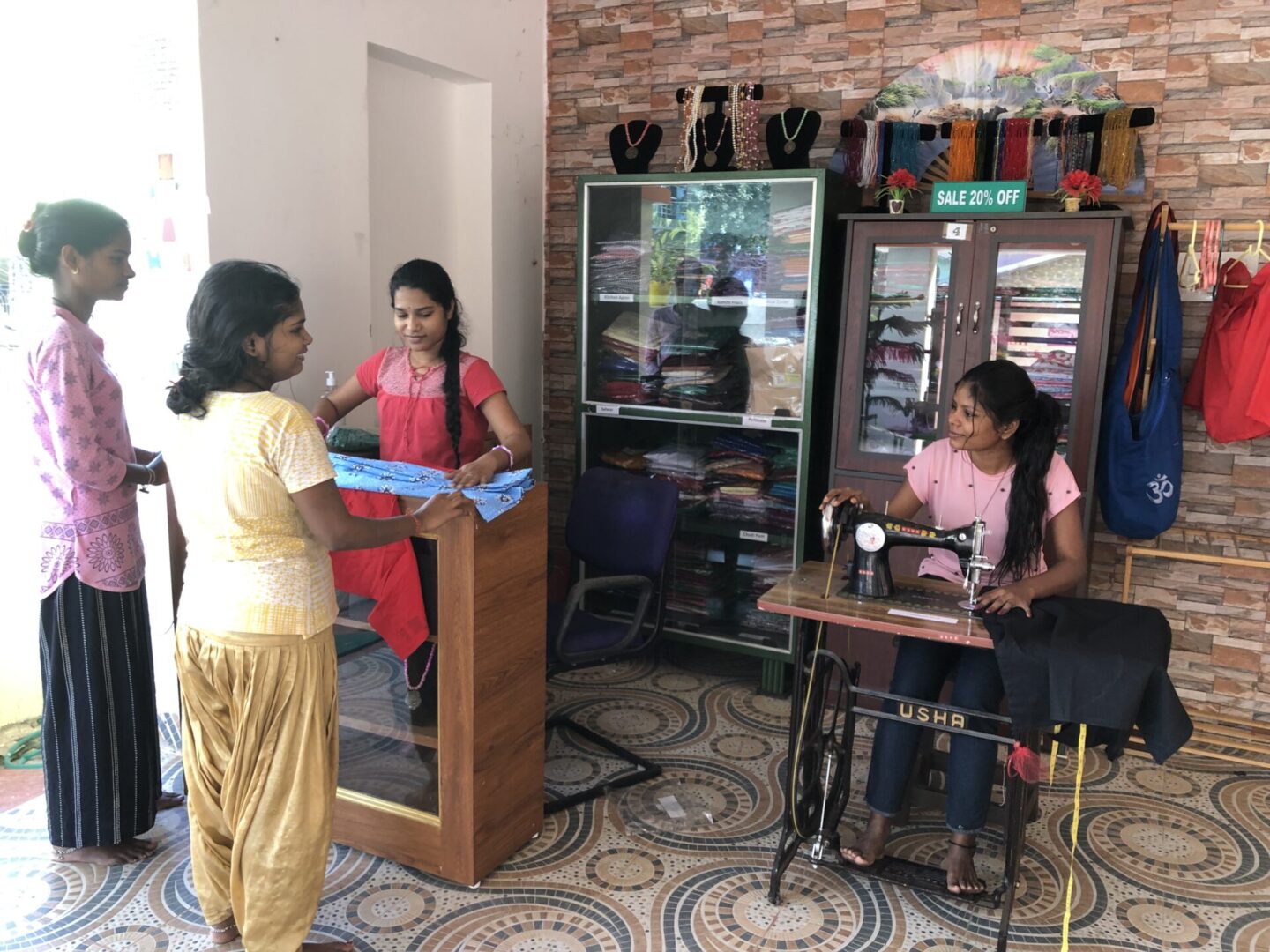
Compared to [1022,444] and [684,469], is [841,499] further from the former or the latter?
[684,469]

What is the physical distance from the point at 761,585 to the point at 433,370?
1876 mm

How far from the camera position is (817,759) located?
2.52 meters

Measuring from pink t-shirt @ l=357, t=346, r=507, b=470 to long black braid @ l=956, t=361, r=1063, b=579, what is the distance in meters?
1.30

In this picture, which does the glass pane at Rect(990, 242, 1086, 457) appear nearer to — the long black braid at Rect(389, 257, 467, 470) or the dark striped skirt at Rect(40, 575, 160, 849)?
the long black braid at Rect(389, 257, 467, 470)

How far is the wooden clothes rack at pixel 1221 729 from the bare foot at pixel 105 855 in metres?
3.10

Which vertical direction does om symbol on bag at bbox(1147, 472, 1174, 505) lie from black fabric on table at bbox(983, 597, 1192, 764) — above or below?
above

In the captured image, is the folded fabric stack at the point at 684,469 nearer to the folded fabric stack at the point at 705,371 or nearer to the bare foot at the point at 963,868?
the folded fabric stack at the point at 705,371

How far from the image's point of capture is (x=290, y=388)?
118 inches

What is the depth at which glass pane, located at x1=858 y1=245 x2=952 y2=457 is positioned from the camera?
341cm

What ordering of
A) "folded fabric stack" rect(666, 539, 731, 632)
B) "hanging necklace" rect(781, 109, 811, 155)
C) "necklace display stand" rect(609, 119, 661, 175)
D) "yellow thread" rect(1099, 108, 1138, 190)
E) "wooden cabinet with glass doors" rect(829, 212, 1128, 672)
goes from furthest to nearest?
"folded fabric stack" rect(666, 539, 731, 632) < "necklace display stand" rect(609, 119, 661, 175) < "hanging necklace" rect(781, 109, 811, 155) < "yellow thread" rect(1099, 108, 1138, 190) < "wooden cabinet with glass doors" rect(829, 212, 1128, 672)

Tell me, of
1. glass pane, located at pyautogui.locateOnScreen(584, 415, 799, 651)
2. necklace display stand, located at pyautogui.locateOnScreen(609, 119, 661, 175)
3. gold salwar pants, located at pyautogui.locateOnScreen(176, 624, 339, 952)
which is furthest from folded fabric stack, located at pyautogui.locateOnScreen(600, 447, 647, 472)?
gold salwar pants, located at pyautogui.locateOnScreen(176, 624, 339, 952)

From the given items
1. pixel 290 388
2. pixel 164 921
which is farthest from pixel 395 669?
pixel 290 388

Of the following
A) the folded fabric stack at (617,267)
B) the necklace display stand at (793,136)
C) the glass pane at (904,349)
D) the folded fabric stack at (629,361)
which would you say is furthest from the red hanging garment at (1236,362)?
the folded fabric stack at (617,267)

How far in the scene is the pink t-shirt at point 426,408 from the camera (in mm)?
2664
